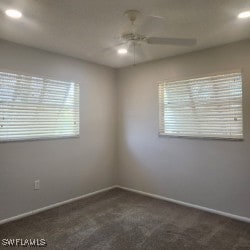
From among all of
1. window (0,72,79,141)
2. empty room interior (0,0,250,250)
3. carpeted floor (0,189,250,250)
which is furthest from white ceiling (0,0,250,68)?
carpeted floor (0,189,250,250)

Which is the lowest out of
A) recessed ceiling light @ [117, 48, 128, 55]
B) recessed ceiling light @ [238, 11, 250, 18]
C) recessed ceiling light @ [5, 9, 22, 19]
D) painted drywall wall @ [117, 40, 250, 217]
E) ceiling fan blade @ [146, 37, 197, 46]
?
painted drywall wall @ [117, 40, 250, 217]

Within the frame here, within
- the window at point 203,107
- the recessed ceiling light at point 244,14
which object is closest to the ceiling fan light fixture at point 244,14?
the recessed ceiling light at point 244,14

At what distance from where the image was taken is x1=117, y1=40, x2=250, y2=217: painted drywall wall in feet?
10.2

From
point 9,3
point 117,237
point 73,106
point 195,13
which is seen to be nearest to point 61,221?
point 117,237

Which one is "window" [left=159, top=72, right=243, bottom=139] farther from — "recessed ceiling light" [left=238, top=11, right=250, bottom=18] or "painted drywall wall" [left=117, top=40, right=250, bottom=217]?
"recessed ceiling light" [left=238, top=11, right=250, bottom=18]

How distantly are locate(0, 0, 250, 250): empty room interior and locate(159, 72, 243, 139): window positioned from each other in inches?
0.6

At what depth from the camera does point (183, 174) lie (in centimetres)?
367

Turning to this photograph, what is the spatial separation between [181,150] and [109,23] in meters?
2.19

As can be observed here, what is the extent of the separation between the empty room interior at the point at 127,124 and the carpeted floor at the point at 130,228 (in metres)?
0.02

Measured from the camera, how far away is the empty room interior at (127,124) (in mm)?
2479

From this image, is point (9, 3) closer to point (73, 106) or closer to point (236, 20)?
point (73, 106)

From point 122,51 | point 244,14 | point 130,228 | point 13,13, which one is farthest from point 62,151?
point 244,14

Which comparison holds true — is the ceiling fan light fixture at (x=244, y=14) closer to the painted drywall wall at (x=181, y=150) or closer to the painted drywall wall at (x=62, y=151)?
the painted drywall wall at (x=181, y=150)

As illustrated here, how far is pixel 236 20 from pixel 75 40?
1.91 metres
